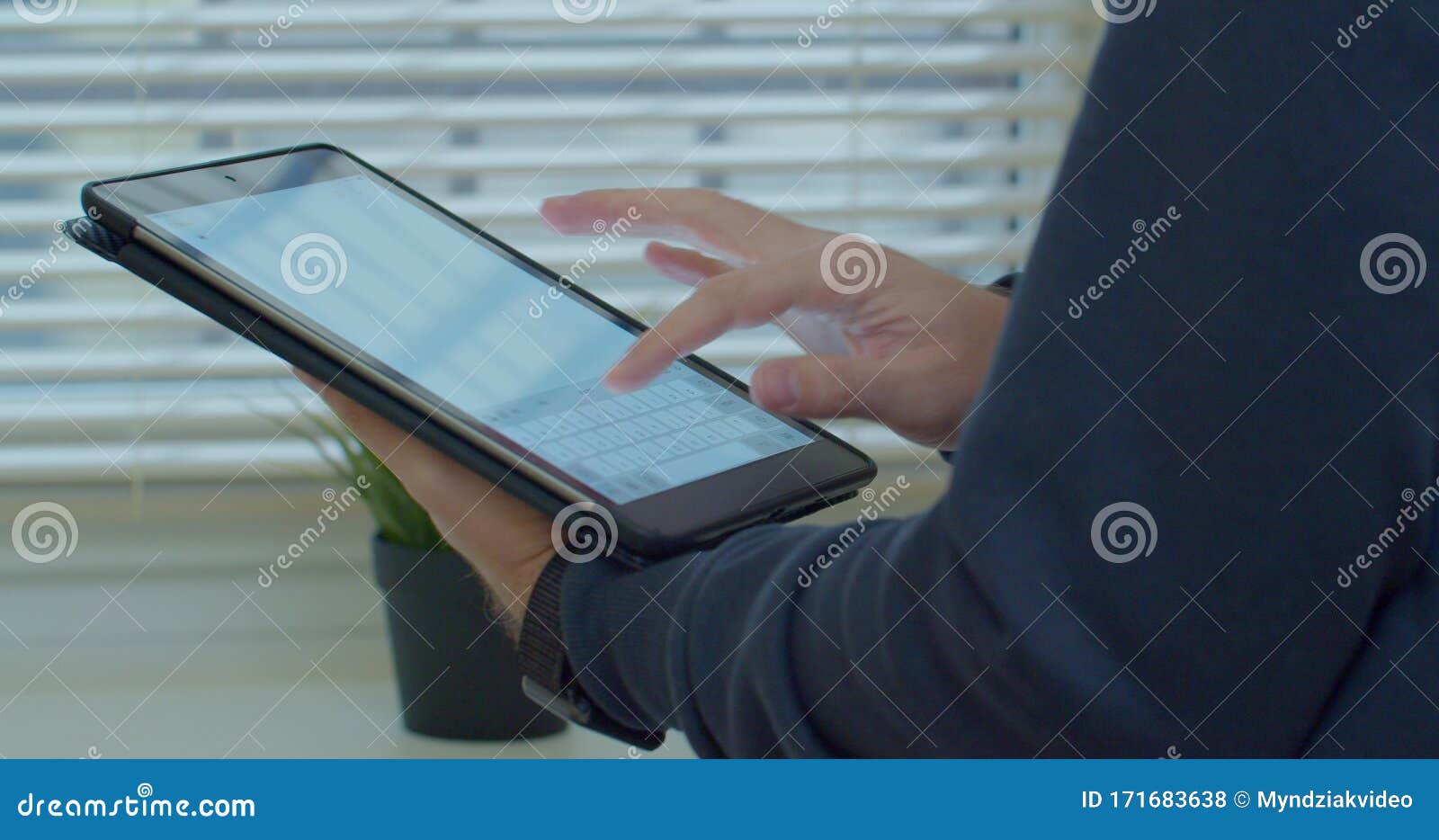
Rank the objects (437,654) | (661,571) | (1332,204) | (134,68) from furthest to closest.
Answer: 1. (134,68)
2. (437,654)
3. (661,571)
4. (1332,204)

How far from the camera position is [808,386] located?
470 mm

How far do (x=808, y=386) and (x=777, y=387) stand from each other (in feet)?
0.04

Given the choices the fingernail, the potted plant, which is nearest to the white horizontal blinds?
the potted plant

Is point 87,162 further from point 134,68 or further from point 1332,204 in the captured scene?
point 1332,204

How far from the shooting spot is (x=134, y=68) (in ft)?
3.06

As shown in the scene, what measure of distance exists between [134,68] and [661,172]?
38cm

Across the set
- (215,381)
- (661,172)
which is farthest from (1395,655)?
(215,381)

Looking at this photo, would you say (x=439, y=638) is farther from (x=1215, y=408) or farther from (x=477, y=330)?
(x=1215, y=408)

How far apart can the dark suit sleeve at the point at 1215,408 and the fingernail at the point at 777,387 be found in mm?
151

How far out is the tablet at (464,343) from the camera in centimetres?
47

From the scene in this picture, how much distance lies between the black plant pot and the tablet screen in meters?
0.29

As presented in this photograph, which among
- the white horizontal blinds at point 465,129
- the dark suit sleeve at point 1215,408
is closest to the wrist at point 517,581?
the dark suit sleeve at point 1215,408

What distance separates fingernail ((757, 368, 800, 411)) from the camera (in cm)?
47

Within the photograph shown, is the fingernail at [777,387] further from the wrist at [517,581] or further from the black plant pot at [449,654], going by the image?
the black plant pot at [449,654]
